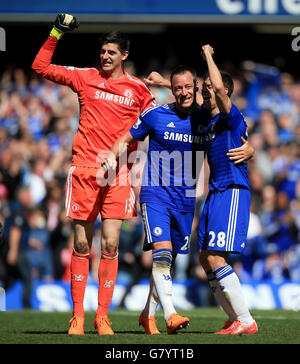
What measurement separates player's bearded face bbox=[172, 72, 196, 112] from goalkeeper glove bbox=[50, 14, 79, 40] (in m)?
1.17

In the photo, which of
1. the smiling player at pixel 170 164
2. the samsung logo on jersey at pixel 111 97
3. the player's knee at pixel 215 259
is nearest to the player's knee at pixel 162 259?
→ the smiling player at pixel 170 164

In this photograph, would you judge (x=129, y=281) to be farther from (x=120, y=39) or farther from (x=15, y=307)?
(x=120, y=39)

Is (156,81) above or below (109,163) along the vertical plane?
above

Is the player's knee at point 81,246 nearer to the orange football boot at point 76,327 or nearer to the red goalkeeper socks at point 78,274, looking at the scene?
the red goalkeeper socks at point 78,274

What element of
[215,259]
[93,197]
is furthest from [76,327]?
[215,259]

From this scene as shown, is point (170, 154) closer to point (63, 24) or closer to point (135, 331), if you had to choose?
point (63, 24)

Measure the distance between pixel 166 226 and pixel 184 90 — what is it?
4.30 feet

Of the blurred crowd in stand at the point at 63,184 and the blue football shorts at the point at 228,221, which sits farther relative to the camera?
the blurred crowd in stand at the point at 63,184

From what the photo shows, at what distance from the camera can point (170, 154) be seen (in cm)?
702

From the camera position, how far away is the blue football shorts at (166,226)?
691 cm

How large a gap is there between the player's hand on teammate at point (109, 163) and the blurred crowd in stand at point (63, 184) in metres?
4.55

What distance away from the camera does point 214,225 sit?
6.69 m

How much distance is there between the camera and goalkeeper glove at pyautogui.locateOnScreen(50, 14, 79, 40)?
283 inches
